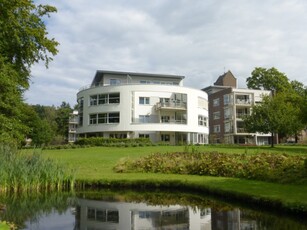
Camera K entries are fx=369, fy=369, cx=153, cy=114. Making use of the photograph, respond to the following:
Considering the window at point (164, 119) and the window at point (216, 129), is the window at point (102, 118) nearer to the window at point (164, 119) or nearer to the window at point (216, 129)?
the window at point (164, 119)

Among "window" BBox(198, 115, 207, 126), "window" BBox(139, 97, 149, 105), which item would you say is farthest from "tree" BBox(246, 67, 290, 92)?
"window" BBox(139, 97, 149, 105)

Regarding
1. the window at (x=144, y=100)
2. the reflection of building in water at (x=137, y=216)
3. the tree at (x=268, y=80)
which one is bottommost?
the reflection of building in water at (x=137, y=216)

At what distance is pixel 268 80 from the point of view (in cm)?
7656

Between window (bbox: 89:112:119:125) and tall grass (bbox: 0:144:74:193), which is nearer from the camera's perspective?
tall grass (bbox: 0:144:74:193)

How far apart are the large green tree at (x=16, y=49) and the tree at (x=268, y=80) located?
60.8m

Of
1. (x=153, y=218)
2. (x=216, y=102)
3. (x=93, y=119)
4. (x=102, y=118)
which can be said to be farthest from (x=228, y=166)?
(x=216, y=102)

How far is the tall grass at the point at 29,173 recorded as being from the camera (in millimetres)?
15047

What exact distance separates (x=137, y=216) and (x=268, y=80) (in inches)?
2758

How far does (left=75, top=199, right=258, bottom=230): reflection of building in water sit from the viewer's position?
1046cm

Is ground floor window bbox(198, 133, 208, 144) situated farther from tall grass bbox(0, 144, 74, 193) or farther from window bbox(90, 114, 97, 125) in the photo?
tall grass bbox(0, 144, 74, 193)

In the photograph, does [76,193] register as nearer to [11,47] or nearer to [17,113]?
[17,113]

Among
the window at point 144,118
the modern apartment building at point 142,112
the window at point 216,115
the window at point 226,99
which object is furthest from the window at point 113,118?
the window at point 216,115

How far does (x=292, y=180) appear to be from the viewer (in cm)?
1552

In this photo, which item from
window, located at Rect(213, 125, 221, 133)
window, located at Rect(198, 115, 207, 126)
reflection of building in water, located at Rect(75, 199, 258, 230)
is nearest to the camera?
reflection of building in water, located at Rect(75, 199, 258, 230)
